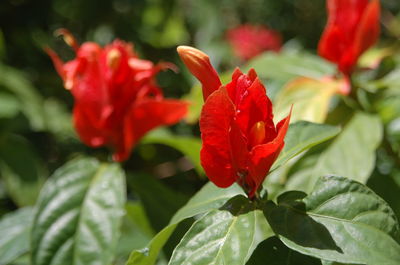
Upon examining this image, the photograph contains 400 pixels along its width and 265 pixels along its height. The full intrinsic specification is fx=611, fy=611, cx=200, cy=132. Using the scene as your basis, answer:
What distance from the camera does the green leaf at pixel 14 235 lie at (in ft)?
3.56

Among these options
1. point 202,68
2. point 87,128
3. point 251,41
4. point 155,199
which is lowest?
point 251,41

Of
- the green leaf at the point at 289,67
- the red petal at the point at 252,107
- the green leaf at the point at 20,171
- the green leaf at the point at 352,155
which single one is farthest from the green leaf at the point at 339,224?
the green leaf at the point at 20,171

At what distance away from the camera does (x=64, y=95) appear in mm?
2000

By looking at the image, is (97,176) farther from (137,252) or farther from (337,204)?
(337,204)

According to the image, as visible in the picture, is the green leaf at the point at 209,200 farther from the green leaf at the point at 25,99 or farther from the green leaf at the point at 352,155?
the green leaf at the point at 25,99

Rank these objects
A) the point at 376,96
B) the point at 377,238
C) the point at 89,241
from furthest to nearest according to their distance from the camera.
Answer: the point at 376,96 < the point at 89,241 < the point at 377,238

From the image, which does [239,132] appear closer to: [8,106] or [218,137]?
[218,137]

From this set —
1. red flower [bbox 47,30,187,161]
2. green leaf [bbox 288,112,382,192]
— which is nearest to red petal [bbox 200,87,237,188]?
green leaf [bbox 288,112,382,192]

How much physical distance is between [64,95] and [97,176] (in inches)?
38.8

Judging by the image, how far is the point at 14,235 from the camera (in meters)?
1.14

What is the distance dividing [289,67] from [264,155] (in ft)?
2.11

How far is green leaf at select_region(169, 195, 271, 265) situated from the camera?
64 cm

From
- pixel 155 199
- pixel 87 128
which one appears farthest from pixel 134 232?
pixel 87 128

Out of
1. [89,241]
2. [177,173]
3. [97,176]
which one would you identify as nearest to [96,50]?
[97,176]
